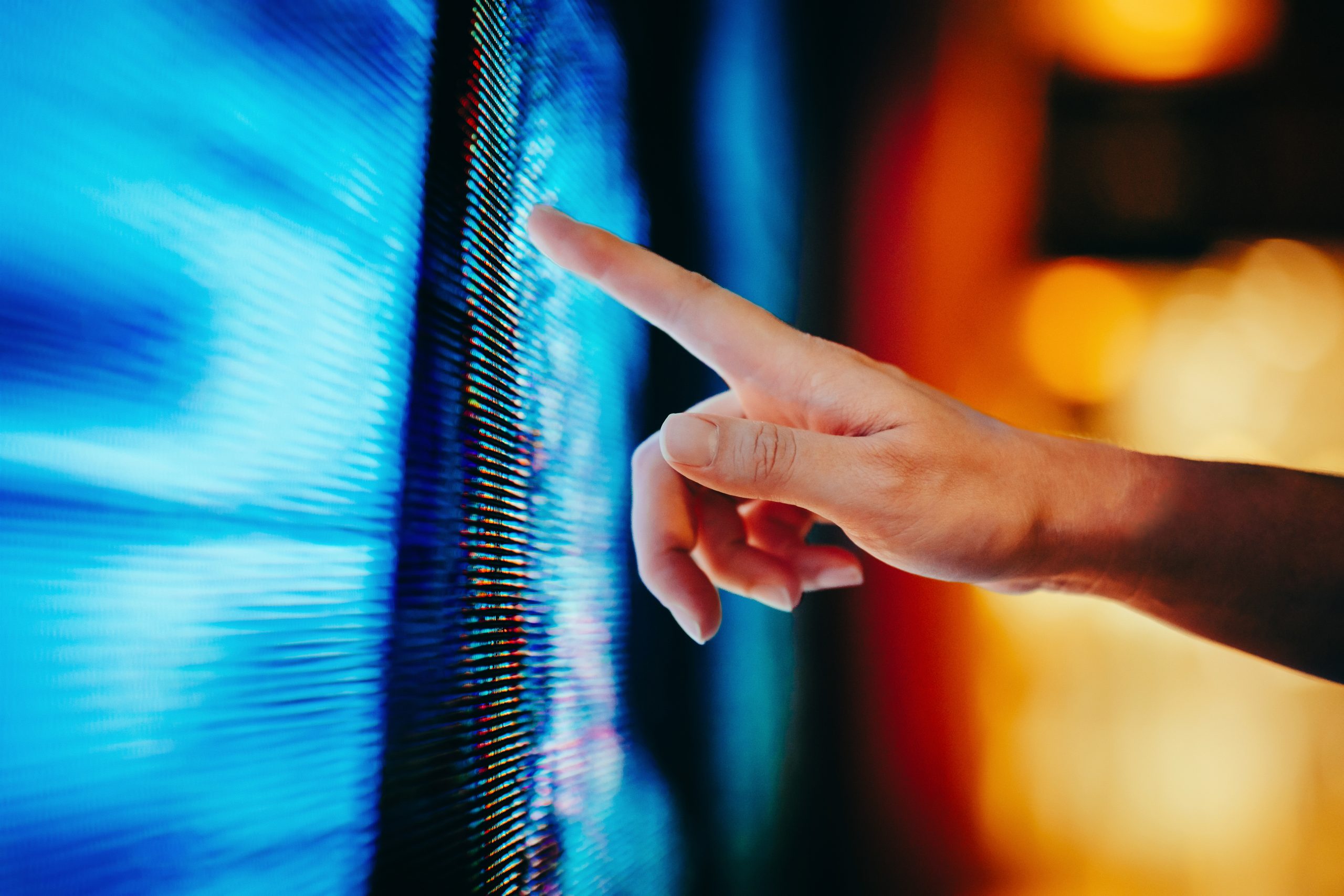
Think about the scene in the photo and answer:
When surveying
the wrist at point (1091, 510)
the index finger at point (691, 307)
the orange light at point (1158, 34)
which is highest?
the orange light at point (1158, 34)

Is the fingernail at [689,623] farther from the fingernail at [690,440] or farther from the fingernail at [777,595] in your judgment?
the fingernail at [690,440]

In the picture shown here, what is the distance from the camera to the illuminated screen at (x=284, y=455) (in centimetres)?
34

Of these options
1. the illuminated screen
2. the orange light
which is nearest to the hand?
the illuminated screen

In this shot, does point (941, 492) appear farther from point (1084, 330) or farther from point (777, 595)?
→ point (1084, 330)

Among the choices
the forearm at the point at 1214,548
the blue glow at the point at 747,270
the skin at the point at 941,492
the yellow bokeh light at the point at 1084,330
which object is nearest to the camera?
the skin at the point at 941,492

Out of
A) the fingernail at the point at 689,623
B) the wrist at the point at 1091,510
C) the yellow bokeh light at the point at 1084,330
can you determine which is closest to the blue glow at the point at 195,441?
the fingernail at the point at 689,623

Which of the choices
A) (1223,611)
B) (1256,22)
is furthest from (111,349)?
Result: (1256,22)

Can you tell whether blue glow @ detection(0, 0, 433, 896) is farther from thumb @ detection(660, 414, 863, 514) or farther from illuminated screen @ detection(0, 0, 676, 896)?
thumb @ detection(660, 414, 863, 514)

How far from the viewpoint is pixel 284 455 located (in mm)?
452

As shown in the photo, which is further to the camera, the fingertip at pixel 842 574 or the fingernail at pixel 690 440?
the fingertip at pixel 842 574

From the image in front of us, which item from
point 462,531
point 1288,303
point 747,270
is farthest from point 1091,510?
point 1288,303

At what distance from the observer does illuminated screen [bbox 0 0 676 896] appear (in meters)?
0.34

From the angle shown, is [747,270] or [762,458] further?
[747,270]

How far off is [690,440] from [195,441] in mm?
366
